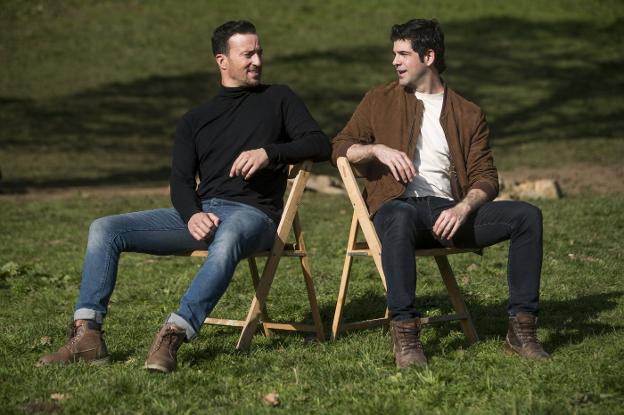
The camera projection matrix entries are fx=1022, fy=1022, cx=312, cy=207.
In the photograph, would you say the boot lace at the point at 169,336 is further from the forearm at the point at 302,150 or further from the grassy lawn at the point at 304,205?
the forearm at the point at 302,150

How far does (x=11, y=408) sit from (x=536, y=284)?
2690mm

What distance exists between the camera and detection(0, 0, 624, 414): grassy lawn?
16.0ft

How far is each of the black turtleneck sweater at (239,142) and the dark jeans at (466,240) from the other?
675mm

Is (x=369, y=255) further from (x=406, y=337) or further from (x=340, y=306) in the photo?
(x=406, y=337)

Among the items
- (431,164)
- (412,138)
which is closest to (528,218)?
(431,164)

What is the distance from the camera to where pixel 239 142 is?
5.94 metres

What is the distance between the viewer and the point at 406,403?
14.9ft

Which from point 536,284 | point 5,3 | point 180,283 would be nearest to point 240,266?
point 180,283

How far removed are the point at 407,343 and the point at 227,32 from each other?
2137 millimetres

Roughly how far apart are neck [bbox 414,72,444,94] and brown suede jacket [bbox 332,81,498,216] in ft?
0.19

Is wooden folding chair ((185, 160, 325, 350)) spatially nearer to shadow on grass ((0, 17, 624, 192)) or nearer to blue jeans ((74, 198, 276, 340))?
blue jeans ((74, 198, 276, 340))

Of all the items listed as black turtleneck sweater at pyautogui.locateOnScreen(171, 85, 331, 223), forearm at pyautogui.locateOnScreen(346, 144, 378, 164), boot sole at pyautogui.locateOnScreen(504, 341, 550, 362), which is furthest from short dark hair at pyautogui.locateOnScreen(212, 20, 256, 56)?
boot sole at pyautogui.locateOnScreen(504, 341, 550, 362)

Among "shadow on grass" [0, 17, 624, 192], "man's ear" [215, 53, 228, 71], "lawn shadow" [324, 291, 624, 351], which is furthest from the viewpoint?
"shadow on grass" [0, 17, 624, 192]

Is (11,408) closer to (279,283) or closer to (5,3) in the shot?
(279,283)
